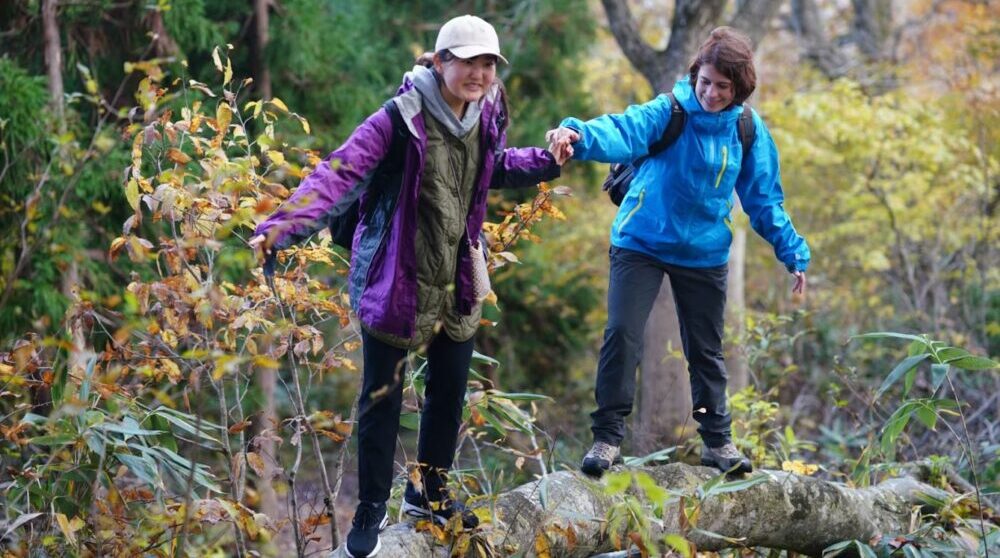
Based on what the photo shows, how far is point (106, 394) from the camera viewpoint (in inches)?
135

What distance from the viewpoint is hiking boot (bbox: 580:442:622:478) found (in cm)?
403

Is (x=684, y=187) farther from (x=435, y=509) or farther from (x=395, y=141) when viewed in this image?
(x=435, y=509)

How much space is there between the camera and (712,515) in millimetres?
4289

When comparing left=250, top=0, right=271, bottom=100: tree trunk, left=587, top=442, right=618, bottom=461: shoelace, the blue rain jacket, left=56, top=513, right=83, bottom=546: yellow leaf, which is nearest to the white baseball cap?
the blue rain jacket

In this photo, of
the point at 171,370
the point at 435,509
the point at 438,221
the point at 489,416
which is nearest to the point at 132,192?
the point at 171,370

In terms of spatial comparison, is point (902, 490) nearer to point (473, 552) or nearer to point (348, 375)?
point (473, 552)

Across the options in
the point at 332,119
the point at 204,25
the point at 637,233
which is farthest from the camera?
the point at 332,119

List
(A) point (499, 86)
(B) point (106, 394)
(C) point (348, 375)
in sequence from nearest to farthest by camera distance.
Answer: (B) point (106, 394)
(A) point (499, 86)
(C) point (348, 375)

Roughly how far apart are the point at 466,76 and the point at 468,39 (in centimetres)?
12

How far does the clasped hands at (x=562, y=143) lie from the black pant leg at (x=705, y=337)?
75cm

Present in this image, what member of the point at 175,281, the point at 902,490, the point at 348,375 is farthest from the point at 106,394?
the point at 348,375

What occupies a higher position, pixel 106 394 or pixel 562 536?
pixel 106 394

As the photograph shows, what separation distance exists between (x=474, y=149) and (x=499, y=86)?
26 centimetres

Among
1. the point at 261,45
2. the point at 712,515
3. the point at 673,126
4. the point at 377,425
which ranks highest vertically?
the point at 261,45
